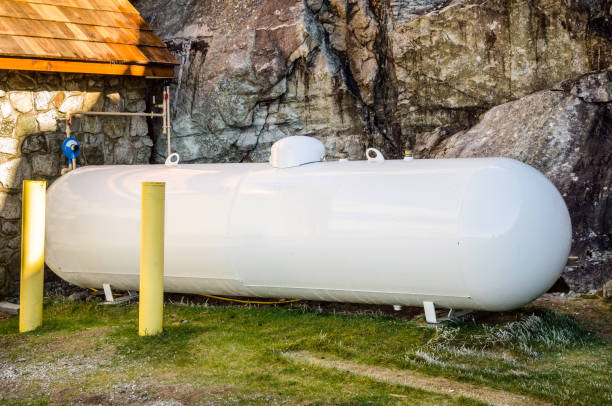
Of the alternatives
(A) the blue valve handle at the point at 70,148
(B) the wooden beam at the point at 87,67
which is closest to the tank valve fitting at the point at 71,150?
(A) the blue valve handle at the point at 70,148

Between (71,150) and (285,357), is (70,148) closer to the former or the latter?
(71,150)

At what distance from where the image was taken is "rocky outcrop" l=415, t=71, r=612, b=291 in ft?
26.5

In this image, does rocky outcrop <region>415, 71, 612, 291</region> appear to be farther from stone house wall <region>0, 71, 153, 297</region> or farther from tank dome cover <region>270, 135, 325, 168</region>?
stone house wall <region>0, 71, 153, 297</region>

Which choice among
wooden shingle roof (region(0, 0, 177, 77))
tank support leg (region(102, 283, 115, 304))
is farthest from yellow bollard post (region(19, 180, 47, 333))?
wooden shingle roof (region(0, 0, 177, 77))

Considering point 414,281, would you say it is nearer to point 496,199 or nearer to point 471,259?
point 471,259

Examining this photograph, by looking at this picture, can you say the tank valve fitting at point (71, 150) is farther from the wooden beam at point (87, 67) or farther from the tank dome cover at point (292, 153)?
the tank dome cover at point (292, 153)

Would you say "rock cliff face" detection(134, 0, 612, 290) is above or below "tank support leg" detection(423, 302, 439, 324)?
above

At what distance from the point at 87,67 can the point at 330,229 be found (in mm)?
3806

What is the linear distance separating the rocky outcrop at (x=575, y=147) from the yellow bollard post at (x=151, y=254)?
13.4ft

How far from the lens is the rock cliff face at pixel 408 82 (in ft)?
27.7

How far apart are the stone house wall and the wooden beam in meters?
0.36

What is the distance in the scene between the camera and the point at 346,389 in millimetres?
4840

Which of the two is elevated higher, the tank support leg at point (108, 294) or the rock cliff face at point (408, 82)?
the rock cliff face at point (408, 82)

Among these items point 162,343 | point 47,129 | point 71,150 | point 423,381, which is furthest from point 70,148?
point 423,381
